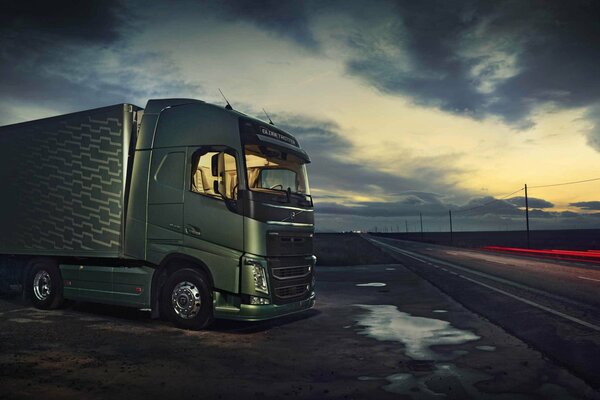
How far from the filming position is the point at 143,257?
26.8 feet

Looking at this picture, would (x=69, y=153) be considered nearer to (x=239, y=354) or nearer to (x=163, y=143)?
(x=163, y=143)

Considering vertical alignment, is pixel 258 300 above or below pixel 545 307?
above

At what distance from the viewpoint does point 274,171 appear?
853cm

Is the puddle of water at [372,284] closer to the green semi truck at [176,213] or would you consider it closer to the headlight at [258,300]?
the green semi truck at [176,213]

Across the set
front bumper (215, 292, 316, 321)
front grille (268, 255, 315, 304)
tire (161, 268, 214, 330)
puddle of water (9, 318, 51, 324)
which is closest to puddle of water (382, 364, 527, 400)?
front bumper (215, 292, 316, 321)

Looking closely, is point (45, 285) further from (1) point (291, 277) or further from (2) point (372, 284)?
(2) point (372, 284)

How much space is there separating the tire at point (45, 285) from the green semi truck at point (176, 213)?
0.04 m

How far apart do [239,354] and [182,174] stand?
3160mm

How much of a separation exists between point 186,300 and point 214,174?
2133 mm

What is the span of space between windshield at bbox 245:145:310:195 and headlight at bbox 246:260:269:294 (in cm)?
123

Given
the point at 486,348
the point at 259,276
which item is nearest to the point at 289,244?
the point at 259,276

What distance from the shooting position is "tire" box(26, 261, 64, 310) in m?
9.68

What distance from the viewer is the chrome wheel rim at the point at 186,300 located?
7.75 m

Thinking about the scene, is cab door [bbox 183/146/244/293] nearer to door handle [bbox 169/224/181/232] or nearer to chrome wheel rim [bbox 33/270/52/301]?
door handle [bbox 169/224/181/232]
